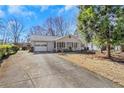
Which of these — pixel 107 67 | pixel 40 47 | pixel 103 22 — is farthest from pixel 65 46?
pixel 107 67

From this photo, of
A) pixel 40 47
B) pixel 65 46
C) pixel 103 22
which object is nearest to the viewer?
pixel 103 22

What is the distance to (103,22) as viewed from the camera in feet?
50.6

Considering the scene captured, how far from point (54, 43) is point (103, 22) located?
45.4ft

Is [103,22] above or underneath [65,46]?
above

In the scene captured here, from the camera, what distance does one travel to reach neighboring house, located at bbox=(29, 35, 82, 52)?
27.0 meters

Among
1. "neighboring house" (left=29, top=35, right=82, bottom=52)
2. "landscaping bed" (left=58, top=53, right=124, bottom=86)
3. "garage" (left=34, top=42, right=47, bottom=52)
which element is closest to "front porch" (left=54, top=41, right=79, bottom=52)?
"neighboring house" (left=29, top=35, right=82, bottom=52)

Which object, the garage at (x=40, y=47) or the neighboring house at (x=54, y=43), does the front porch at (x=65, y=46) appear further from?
the garage at (x=40, y=47)

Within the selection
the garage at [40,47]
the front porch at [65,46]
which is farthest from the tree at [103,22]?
the front porch at [65,46]

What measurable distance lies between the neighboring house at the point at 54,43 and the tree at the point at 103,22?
11.6 meters

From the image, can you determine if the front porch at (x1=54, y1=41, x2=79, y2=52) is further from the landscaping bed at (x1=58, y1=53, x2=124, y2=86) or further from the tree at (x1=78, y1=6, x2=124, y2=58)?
the landscaping bed at (x1=58, y1=53, x2=124, y2=86)

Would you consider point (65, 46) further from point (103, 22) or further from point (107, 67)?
point (107, 67)
